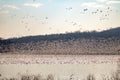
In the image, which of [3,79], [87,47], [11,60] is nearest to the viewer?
[3,79]

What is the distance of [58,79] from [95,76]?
1.25m

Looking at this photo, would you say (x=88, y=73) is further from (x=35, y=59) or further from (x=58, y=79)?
(x=35, y=59)

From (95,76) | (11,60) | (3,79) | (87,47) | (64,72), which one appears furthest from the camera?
(11,60)

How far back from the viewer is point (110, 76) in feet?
47.0

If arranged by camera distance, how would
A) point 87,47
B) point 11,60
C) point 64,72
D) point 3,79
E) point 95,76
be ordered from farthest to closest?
point 11,60
point 87,47
point 64,72
point 95,76
point 3,79

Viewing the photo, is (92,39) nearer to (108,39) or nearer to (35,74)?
(108,39)

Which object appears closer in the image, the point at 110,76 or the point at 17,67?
the point at 110,76

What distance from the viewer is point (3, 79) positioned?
1398 centimetres

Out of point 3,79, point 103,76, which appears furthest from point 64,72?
point 3,79

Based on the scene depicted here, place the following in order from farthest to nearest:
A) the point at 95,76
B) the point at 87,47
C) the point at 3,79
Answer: the point at 87,47 → the point at 95,76 → the point at 3,79

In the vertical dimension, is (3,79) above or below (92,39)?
below

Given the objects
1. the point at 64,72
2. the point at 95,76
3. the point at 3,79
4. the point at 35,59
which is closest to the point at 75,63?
the point at 35,59

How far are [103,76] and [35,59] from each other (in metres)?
6.78

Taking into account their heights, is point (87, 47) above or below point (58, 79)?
above
